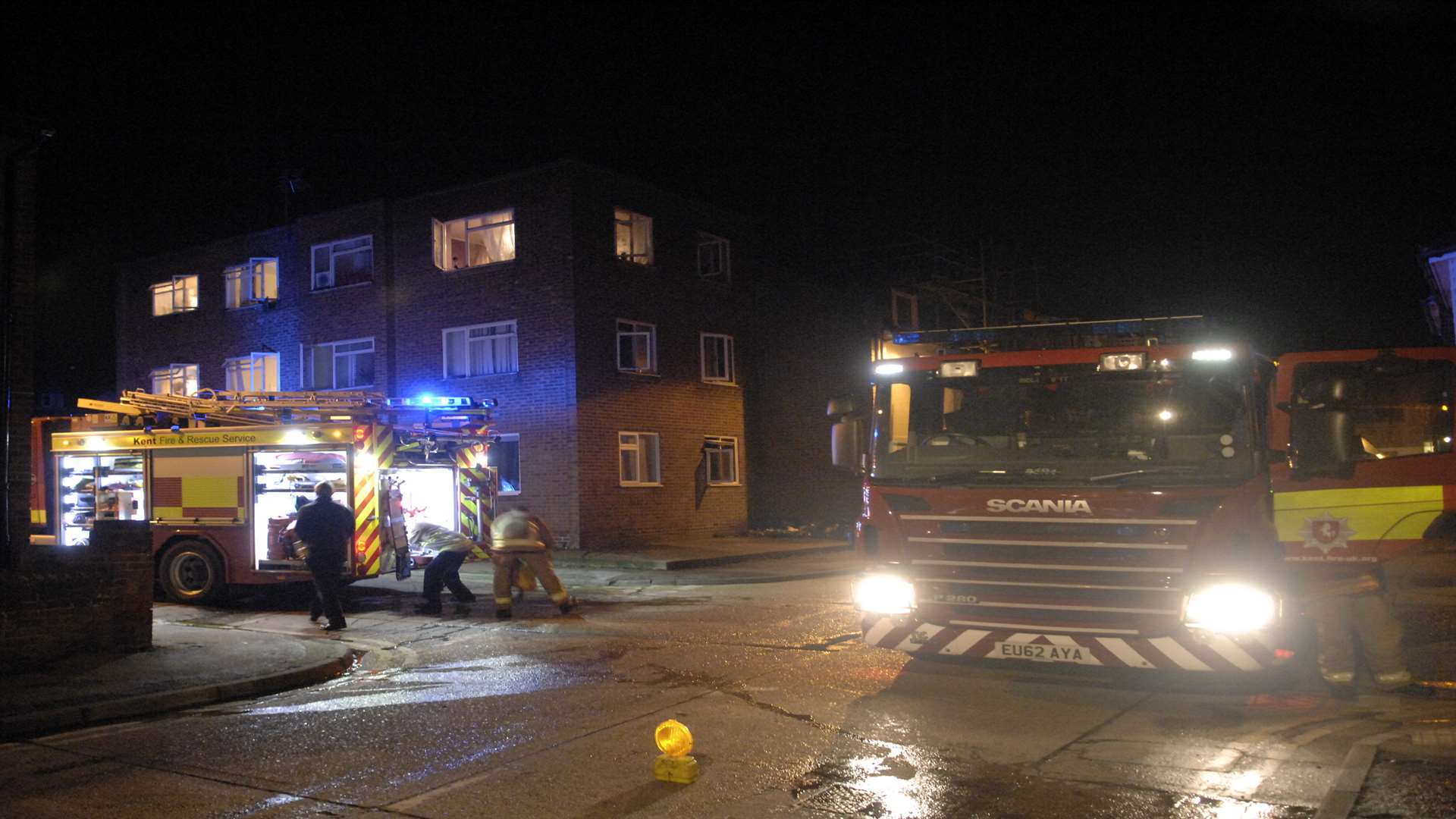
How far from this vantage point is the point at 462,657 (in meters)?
10.4

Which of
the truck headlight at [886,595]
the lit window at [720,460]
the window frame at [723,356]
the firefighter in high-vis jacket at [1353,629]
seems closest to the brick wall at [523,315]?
the window frame at [723,356]

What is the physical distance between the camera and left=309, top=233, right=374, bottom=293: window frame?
2620 centimetres

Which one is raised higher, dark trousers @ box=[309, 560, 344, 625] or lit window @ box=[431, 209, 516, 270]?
lit window @ box=[431, 209, 516, 270]

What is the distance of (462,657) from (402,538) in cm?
474

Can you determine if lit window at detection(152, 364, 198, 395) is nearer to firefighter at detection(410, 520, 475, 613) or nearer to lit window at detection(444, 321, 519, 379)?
lit window at detection(444, 321, 519, 379)

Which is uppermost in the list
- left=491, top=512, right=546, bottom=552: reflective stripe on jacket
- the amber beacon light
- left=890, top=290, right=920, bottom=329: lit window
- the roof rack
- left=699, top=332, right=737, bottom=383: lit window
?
left=890, top=290, right=920, bottom=329: lit window

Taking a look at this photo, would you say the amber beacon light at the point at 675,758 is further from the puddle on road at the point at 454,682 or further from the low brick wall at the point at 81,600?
the low brick wall at the point at 81,600

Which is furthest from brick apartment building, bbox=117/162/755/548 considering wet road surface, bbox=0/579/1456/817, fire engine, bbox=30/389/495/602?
wet road surface, bbox=0/579/1456/817

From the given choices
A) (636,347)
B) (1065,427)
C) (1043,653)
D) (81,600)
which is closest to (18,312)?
(81,600)

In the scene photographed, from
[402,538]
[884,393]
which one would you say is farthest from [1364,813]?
[402,538]

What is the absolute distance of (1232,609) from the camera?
6836 mm

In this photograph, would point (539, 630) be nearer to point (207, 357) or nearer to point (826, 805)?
point (826, 805)

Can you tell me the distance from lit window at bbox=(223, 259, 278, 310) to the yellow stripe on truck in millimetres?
25187

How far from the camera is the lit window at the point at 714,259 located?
26797mm
